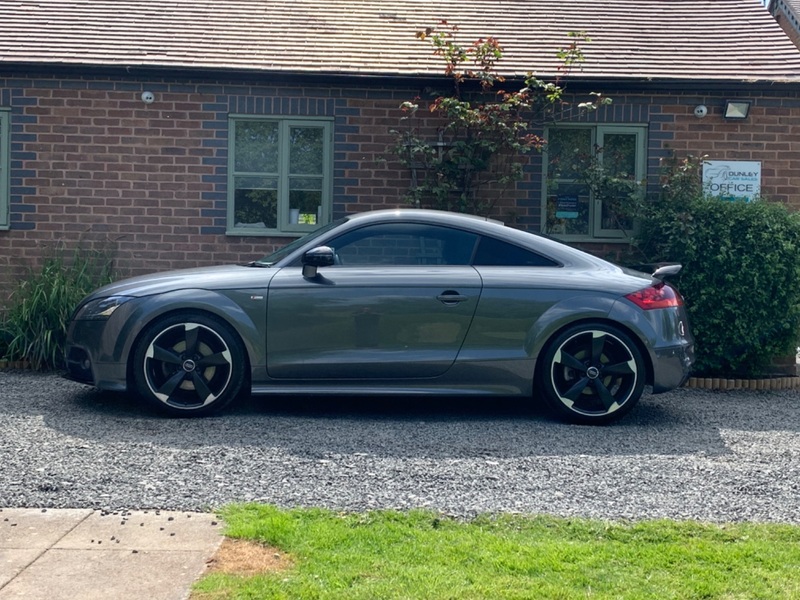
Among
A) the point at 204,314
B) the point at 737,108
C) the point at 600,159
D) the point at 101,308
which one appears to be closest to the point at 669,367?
the point at 204,314

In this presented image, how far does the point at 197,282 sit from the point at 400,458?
211 cm

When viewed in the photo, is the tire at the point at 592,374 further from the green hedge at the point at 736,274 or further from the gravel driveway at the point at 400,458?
the green hedge at the point at 736,274

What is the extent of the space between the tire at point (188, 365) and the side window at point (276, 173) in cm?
350

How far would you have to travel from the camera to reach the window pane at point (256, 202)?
415 inches

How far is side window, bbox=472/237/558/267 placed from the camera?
7375 millimetres

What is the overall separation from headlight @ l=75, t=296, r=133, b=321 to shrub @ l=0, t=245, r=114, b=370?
7.34 feet

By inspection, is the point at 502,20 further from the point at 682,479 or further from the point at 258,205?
the point at 682,479

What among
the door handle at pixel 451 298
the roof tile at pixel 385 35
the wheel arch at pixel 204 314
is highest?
the roof tile at pixel 385 35

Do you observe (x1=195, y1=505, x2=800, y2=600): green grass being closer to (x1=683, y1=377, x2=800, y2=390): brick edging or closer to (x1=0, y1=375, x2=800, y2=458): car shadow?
(x1=0, y1=375, x2=800, y2=458): car shadow

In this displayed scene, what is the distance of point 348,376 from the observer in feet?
23.4

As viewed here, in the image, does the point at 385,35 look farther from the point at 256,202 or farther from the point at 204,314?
the point at 204,314

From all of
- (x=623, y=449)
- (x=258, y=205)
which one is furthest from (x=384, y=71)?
(x=623, y=449)

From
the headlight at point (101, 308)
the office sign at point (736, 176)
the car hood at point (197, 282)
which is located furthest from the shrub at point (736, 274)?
the headlight at point (101, 308)

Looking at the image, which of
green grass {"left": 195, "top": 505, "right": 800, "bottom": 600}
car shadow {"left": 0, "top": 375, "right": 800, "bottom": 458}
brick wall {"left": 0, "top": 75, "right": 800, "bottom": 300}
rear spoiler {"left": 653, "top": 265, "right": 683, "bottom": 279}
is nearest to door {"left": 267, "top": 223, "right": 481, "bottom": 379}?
car shadow {"left": 0, "top": 375, "right": 800, "bottom": 458}
